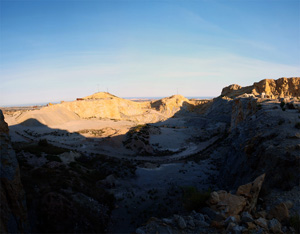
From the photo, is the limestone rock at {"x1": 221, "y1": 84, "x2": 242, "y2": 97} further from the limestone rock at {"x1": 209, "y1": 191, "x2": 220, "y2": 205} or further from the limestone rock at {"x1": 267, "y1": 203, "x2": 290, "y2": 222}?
the limestone rock at {"x1": 267, "y1": 203, "x2": 290, "y2": 222}

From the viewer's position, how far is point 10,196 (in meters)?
5.68

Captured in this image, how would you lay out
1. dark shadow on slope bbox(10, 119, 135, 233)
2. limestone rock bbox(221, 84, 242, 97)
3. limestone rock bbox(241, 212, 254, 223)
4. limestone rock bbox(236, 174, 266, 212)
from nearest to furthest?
A: limestone rock bbox(241, 212, 254, 223) < limestone rock bbox(236, 174, 266, 212) < dark shadow on slope bbox(10, 119, 135, 233) < limestone rock bbox(221, 84, 242, 97)

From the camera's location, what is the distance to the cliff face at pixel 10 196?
522 centimetres

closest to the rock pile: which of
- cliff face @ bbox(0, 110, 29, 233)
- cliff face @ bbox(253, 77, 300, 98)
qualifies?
cliff face @ bbox(0, 110, 29, 233)

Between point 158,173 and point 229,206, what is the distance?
12.3 meters

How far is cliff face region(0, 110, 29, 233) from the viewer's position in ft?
17.1

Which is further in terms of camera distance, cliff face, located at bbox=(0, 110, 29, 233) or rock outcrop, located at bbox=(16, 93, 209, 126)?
rock outcrop, located at bbox=(16, 93, 209, 126)

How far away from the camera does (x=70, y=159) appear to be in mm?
16859

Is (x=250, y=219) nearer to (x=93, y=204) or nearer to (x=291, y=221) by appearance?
(x=291, y=221)

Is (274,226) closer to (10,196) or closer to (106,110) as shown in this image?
(10,196)

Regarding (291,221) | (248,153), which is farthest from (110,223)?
(248,153)

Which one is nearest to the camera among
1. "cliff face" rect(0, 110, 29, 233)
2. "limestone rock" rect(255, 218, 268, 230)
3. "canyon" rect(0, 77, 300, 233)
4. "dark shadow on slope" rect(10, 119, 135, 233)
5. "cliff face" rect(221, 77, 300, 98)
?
"cliff face" rect(0, 110, 29, 233)

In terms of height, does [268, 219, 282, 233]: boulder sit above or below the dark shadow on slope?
above

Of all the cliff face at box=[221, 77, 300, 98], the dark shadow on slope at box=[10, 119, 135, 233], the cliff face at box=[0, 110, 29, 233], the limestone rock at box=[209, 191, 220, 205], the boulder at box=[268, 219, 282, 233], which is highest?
the cliff face at box=[221, 77, 300, 98]
